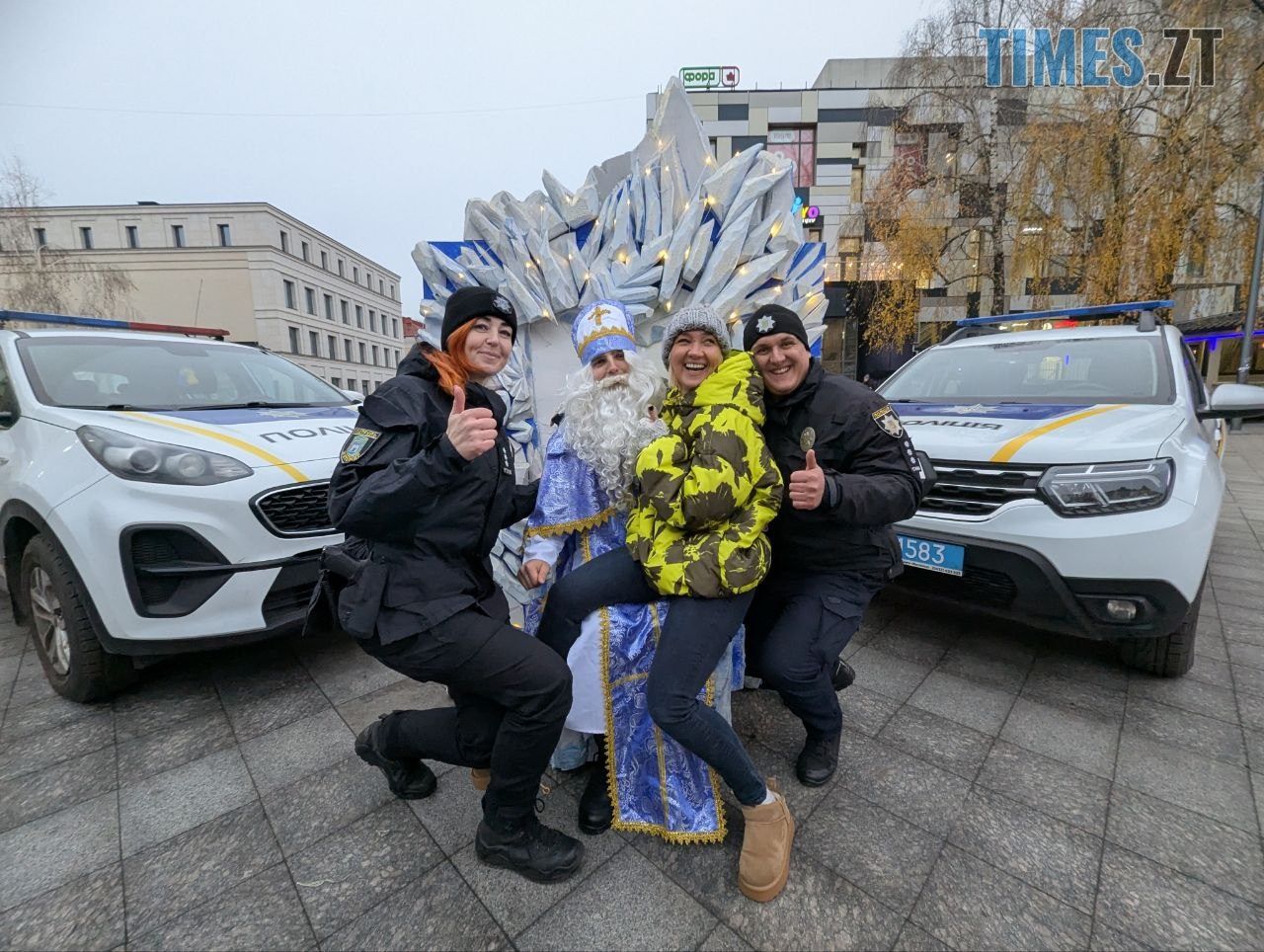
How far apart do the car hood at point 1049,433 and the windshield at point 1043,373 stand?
0.26m

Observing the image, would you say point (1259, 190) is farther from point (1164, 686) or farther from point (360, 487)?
point (360, 487)

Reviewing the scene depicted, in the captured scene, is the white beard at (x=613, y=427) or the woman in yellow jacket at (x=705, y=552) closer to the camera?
the woman in yellow jacket at (x=705, y=552)

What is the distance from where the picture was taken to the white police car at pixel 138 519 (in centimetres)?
224

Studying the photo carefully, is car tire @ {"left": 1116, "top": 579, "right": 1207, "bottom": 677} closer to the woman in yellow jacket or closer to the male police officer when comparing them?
the male police officer

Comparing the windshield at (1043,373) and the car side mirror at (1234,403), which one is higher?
the windshield at (1043,373)

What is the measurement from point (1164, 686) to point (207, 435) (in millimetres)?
4379

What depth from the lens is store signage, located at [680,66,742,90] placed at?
74.1 ft

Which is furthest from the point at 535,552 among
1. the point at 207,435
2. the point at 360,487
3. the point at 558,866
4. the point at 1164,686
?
the point at 1164,686

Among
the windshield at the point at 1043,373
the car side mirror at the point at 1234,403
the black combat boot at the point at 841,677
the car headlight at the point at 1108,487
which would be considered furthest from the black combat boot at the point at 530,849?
the car side mirror at the point at 1234,403

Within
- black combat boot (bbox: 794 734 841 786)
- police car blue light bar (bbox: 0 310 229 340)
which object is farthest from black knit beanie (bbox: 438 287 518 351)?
police car blue light bar (bbox: 0 310 229 340)

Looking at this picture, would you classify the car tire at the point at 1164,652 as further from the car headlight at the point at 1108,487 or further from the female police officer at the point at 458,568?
the female police officer at the point at 458,568

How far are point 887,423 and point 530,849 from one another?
1736mm

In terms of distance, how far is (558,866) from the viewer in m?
1.63

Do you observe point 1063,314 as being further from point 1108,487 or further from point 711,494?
point 711,494
